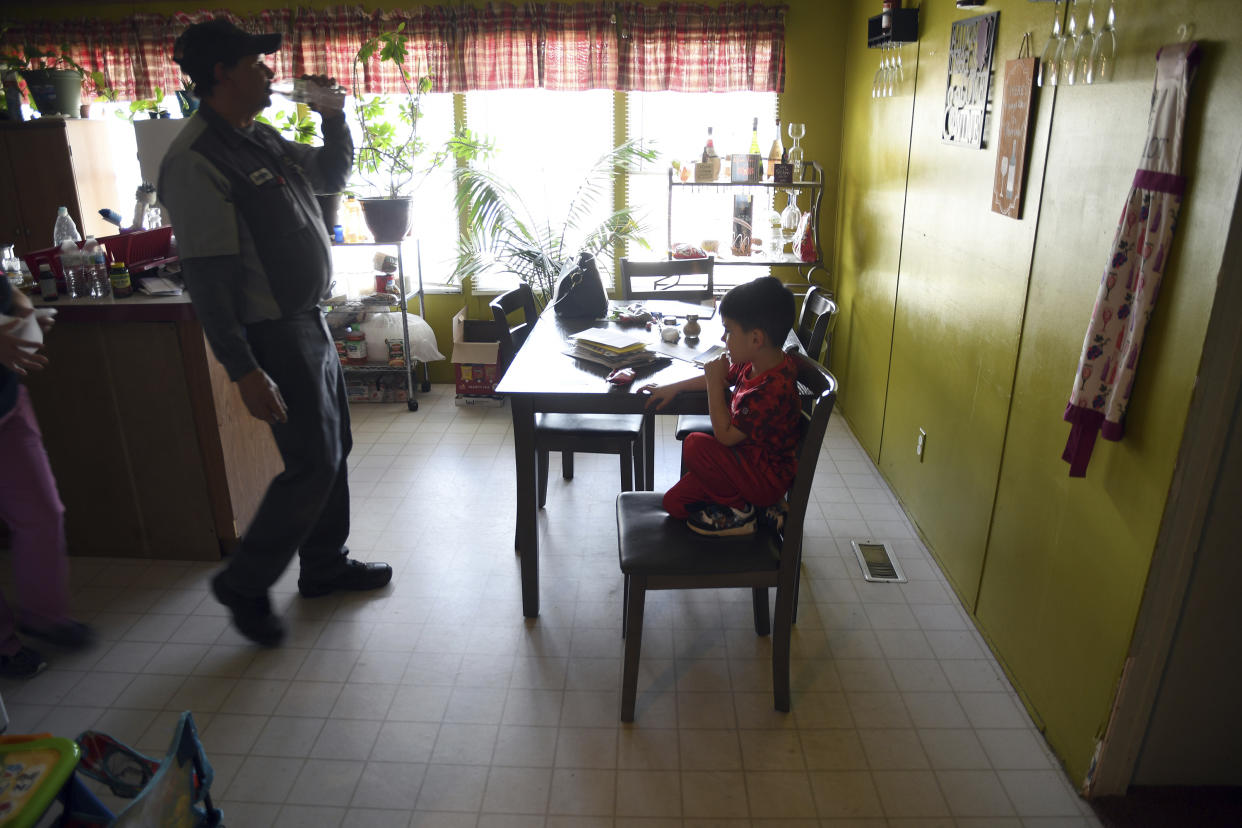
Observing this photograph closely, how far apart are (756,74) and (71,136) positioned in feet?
11.4

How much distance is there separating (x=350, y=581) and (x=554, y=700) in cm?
91

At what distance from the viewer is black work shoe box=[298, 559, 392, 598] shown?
2.73m

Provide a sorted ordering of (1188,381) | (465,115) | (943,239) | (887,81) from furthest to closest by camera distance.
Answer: (465,115), (887,81), (943,239), (1188,381)

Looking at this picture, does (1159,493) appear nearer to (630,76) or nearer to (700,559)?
(700,559)

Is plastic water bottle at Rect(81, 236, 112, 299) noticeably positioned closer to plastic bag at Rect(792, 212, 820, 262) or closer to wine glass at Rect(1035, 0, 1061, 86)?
wine glass at Rect(1035, 0, 1061, 86)

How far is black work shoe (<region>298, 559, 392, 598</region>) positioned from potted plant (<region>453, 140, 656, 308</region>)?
1990 millimetres

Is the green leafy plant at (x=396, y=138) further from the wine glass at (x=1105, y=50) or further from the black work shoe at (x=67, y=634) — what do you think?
the wine glass at (x=1105, y=50)

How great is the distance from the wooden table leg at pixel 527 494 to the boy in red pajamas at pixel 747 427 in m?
0.49

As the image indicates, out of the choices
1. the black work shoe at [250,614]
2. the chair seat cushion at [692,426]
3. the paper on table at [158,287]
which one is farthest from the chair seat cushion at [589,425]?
the paper on table at [158,287]

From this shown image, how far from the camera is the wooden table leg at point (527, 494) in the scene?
2363 millimetres

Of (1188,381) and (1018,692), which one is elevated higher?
(1188,381)

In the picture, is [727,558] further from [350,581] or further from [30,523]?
[30,523]

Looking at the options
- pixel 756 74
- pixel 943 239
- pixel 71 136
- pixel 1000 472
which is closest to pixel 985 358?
pixel 1000 472

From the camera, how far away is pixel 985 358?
8.27 feet
